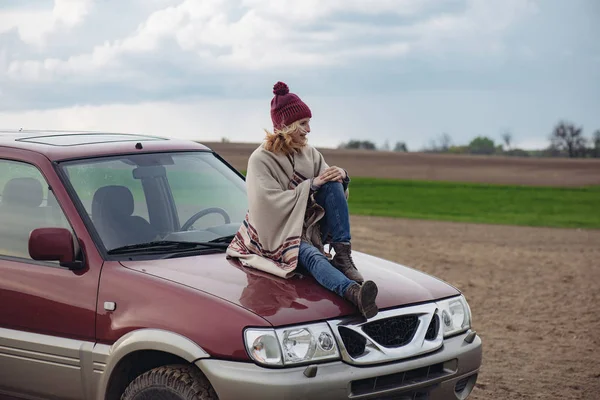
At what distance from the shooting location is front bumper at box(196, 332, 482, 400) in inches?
177

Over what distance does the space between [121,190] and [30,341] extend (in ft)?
3.33

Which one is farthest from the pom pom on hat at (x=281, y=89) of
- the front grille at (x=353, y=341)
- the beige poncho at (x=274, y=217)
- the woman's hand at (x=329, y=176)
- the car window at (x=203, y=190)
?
the front grille at (x=353, y=341)

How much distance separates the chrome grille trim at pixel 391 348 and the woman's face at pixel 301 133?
4.14 ft

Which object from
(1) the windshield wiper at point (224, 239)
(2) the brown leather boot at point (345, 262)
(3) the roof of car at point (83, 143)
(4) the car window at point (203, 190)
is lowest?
(2) the brown leather boot at point (345, 262)

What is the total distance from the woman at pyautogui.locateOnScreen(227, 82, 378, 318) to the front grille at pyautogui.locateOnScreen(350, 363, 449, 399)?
1.85 ft

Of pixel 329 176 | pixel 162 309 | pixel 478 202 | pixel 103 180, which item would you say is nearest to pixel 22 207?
pixel 103 180

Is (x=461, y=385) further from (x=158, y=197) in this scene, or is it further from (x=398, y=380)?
(x=158, y=197)

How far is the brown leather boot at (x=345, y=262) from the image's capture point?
212 inches

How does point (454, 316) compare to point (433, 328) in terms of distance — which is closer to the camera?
point (433, 328)

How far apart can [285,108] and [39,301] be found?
178cm

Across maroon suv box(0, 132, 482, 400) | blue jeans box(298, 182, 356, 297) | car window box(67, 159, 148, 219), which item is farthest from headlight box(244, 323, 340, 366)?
car window box(67, 159, 148, 219)

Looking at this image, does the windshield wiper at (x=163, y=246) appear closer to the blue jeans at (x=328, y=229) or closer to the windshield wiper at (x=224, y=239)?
the windshield wiper at (x=224, y=239)

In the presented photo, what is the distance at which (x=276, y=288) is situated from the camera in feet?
16.4

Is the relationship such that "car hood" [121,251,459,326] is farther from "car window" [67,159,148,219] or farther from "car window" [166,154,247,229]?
"car window" [166,154,247,229]
